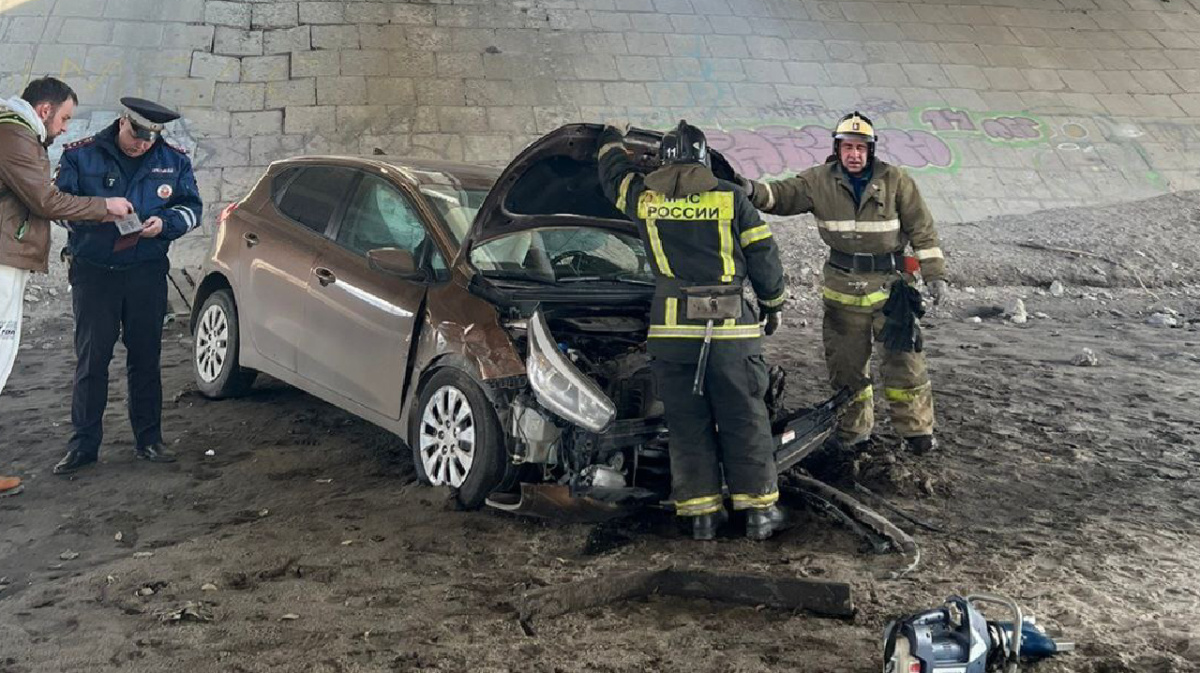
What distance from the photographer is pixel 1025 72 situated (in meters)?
18.0

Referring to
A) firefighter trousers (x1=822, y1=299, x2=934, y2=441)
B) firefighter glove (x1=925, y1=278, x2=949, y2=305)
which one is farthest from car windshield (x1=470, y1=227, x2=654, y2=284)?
firefighter glove (x1=925, y1=278, x2=949, y2=305)

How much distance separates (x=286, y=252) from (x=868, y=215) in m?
3.28

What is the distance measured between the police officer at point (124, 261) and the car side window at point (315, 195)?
2.12 ft

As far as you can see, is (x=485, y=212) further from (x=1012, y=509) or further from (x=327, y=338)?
(x=1012, y=509)

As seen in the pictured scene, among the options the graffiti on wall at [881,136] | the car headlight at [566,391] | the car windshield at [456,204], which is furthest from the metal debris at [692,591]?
the graffiti on wall at [881,136]

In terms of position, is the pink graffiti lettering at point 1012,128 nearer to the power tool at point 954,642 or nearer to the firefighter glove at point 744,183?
→ the firefighter glove at point 744,183

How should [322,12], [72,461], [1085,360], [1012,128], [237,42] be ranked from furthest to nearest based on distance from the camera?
[1012,128], [322,12], [237,42], [1085,360], [72,461]

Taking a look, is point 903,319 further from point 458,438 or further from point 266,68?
point 266,68

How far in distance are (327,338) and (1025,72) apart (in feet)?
47.7

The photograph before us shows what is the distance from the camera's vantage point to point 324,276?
6.50 meters

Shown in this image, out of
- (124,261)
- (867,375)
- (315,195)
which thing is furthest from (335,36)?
(867,375)

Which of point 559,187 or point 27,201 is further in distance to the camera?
point 559,187

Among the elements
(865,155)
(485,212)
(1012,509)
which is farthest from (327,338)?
(1012,509)

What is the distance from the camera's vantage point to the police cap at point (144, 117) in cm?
623
